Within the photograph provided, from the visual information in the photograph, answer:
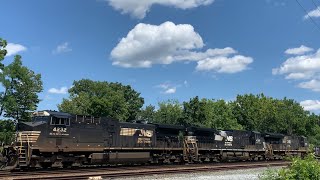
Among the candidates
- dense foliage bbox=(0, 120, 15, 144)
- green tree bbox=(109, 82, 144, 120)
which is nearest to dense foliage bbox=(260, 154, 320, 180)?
dense foliage bbox=(0, 120, 15, 144)

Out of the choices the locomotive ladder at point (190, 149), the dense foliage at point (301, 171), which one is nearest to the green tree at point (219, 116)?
the locomotive ladder at point (190, 149)

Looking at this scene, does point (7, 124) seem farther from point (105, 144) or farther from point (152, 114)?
point (152, 114)

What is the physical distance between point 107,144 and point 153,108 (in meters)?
82.3

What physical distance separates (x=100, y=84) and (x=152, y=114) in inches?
1010

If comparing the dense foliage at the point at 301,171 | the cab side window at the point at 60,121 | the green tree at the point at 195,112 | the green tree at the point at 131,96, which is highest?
the green tree at the point at 131,96

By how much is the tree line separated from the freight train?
61.6 ft

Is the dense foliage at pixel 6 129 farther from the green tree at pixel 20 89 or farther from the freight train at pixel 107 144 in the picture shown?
the freight train at pixel 107 144

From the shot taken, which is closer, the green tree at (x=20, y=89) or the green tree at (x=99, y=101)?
the green tree at (x=20, y=89)

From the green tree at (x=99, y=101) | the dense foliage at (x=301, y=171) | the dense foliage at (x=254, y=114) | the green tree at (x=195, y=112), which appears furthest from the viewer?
the dense foliage at (x=254, y=114)

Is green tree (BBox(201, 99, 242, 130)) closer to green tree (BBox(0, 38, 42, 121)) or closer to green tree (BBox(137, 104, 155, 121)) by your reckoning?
green tree (BBox(137, 104, 155, 121))

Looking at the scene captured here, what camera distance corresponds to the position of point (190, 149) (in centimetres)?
3147

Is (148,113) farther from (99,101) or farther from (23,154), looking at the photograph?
(23,154)

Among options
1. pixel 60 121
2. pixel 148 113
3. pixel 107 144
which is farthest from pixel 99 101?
pixel 60 121

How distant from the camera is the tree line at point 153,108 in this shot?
50312 mm
